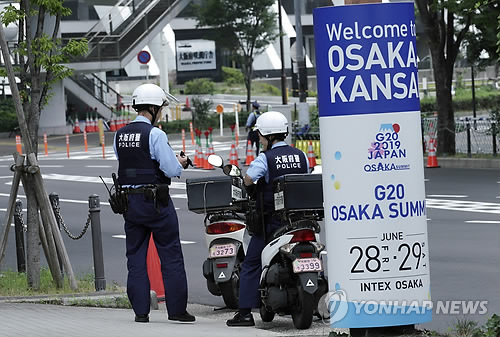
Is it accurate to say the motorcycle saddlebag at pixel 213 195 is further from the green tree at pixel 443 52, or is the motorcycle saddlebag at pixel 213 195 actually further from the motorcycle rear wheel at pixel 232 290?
the green tree at pixel 443 52

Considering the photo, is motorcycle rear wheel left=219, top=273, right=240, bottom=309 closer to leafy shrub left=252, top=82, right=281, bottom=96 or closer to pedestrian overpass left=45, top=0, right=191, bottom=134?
pedestrian overpass left=45, top=0, right=191, bottom=134

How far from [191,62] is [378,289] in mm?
74622

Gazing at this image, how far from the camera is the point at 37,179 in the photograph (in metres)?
12.0

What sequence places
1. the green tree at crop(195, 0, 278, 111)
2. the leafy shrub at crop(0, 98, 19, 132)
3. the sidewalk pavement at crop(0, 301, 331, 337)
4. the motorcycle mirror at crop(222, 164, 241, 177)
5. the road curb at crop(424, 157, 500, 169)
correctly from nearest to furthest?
the sidewalk pavement at crop(0, 301, 331, 337), the motorcycle mirror at crop(222, 164, 241, 177), the road curb at crop(424, 157, 500, 169), the leafy shrub at crop(0, 98, 19, 132), the green tree at crop(195, 0, 278, 111)

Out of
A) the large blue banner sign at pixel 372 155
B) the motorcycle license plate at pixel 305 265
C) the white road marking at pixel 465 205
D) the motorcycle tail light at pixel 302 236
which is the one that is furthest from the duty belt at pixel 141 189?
the white road marking at pixel 465 205

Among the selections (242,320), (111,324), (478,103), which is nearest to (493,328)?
(242,320)

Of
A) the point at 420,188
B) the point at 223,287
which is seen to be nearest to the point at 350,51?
the point at 420,188

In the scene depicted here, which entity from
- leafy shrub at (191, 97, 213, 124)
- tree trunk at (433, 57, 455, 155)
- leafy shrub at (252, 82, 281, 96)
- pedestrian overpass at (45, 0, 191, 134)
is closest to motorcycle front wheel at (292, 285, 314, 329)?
tree trunk at (433, 57, 455, 155)

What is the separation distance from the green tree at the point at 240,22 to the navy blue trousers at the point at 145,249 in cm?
4625

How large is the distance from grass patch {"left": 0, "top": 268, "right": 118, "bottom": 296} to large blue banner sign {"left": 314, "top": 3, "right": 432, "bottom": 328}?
196 inches

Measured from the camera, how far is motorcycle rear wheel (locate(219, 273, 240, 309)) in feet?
35.8

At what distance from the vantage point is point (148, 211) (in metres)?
9.95

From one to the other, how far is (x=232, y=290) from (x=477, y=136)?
2272cm

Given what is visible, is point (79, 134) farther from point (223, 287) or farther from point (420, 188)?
point (420, 188)
